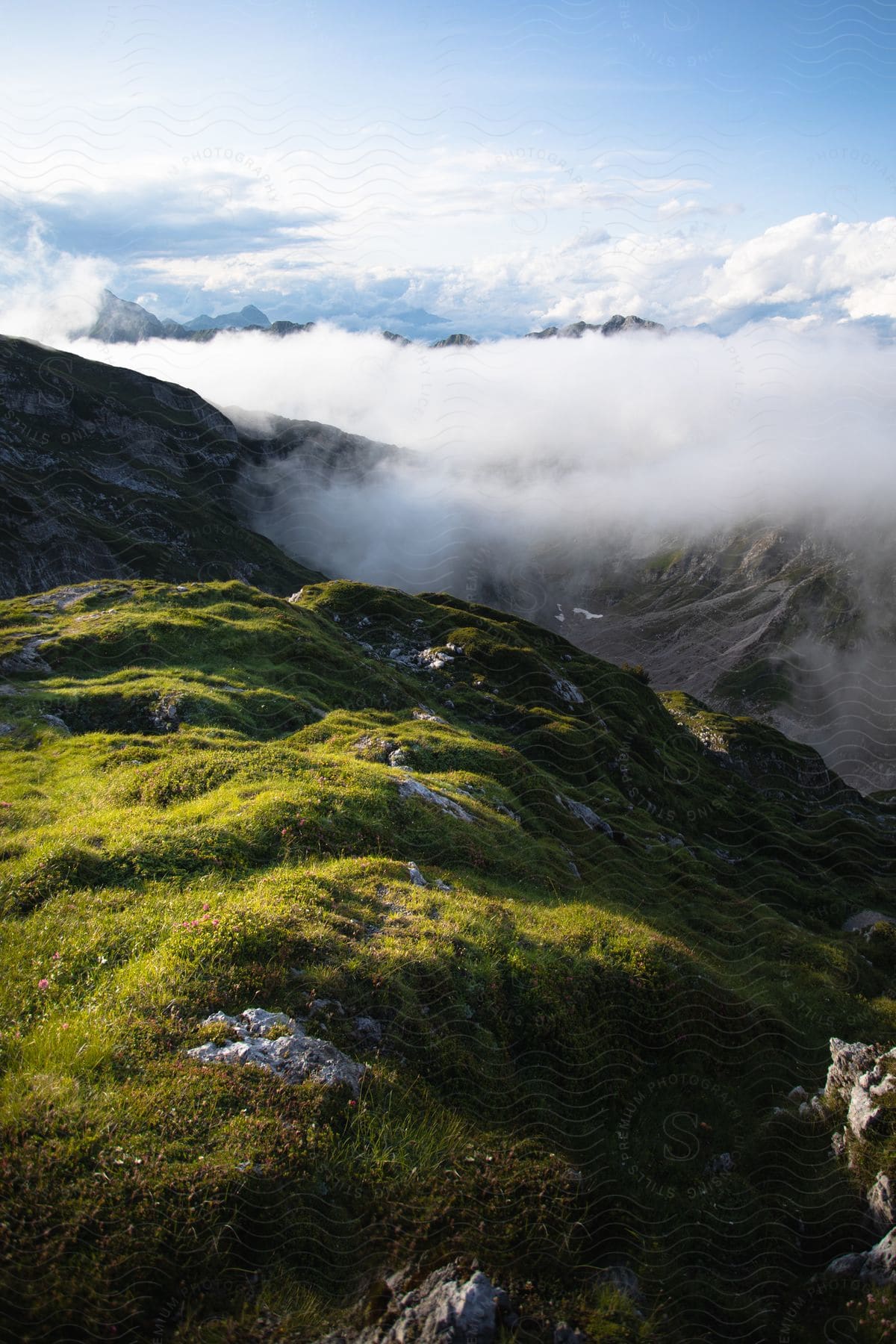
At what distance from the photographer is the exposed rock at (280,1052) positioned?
1082 centimetres

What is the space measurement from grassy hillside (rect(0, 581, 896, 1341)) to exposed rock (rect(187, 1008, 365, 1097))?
0.26 m

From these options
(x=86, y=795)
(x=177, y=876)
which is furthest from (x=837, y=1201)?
(x=86, y=795)

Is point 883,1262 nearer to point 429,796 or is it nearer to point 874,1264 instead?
Result: point 874,1264

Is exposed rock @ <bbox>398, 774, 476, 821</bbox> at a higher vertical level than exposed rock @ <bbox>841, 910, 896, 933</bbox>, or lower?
higher

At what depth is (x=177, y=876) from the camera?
16266mm

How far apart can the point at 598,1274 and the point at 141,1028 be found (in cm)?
820

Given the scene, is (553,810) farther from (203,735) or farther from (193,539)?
(193,539)

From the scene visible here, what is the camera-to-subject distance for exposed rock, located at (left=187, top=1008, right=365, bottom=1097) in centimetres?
1082

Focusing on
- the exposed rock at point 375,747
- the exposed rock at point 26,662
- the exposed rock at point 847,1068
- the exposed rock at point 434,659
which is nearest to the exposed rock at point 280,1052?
the exposed rock at point 847,1068

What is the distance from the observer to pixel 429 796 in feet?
84.7

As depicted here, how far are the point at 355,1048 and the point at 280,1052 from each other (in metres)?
1.68

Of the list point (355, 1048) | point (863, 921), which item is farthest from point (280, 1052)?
point (863, 921)

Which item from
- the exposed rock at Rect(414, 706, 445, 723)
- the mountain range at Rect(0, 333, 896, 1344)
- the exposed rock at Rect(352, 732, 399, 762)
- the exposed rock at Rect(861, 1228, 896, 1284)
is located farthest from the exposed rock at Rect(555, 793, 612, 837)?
the exposed rock at Rect(861, 1228, 896, 1284)

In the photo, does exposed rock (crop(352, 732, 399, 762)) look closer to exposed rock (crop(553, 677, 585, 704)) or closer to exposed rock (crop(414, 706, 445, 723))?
exposed rock (crop(414, 706, 445, 723))
